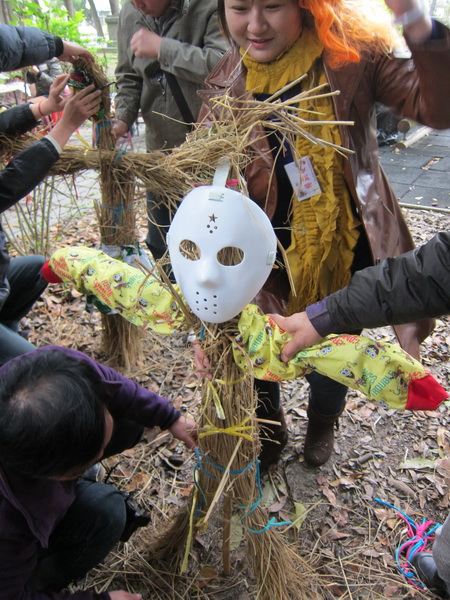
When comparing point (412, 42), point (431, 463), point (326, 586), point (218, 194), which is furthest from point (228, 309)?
point (431, 463)

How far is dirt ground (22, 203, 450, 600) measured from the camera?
5.91 feet

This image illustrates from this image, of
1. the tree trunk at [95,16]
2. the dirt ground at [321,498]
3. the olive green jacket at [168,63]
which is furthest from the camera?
the tree trunk at [95,16]

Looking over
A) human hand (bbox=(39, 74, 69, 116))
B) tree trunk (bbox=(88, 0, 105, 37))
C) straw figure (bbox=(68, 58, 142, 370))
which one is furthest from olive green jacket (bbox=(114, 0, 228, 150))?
tree trunk (bbox=(88, 0, 105, 37))

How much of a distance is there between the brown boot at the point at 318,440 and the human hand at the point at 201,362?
91 cm

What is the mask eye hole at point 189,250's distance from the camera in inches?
49.5

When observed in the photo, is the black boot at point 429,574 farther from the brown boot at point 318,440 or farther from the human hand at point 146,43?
the human hand at point 146,43

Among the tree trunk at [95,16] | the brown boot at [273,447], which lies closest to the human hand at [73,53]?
the brown boot at [273,447]

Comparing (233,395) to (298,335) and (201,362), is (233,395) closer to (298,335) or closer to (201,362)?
(201,362)

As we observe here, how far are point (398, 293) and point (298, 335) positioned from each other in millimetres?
274

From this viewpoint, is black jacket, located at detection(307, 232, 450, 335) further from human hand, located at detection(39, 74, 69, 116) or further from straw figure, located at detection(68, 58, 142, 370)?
human hand, located at detection(39, 74, 69, 116)

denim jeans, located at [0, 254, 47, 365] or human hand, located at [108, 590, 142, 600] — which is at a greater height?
denim jeans, located at [0, 254, 47, 365]

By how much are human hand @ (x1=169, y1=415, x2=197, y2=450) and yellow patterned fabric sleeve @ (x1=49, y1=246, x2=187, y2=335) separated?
388mm

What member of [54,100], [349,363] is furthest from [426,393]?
[54,100]

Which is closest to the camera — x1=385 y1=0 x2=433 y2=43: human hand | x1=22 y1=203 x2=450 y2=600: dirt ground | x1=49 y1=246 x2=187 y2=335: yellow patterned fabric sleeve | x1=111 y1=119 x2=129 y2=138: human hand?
x1=385 y1=0 x2=433 y2=43: human hand
